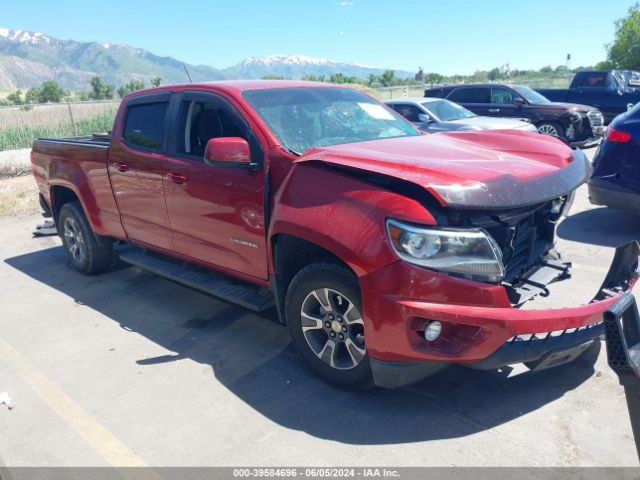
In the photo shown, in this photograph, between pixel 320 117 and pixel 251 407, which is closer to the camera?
pixel 251 407

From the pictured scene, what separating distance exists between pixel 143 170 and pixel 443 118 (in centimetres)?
791

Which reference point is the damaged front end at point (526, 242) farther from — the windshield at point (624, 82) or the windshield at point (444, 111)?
the windshield at point (624, 82)

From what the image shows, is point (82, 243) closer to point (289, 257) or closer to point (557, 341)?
point (289, 257)

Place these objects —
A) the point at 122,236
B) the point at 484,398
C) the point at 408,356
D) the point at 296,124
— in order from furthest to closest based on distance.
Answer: the point at 122,236 < the point at 296,124 < the point at 484,398 < the point at 408,356

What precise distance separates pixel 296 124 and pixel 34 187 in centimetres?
898

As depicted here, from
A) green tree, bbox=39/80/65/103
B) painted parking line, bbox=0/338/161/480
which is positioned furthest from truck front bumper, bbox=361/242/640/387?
green tree, bbox=39/80/65/103

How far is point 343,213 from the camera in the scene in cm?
291

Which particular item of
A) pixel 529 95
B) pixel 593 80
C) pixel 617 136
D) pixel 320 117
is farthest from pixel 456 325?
pixel 593 80

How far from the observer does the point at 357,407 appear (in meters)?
3.14

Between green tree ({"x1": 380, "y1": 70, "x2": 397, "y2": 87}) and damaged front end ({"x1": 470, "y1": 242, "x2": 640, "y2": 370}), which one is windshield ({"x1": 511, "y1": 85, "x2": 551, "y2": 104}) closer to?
damaged front end ({"x1": 470, "y1": 242, "x2": 640, "y2": 370})

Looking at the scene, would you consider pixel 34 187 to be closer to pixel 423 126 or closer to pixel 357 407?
pixel 423 126

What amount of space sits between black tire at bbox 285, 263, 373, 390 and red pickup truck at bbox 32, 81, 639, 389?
10mm

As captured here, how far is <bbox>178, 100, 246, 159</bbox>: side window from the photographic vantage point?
13.3 ft

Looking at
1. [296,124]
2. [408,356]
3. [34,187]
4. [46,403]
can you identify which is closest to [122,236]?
[46,403]
